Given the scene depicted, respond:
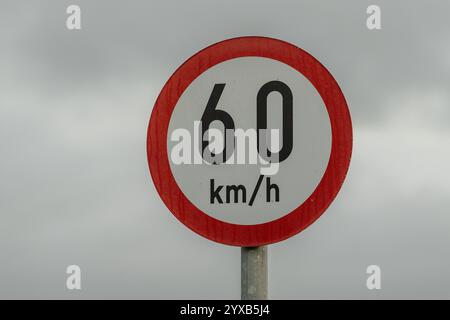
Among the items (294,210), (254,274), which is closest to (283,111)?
(294,210)

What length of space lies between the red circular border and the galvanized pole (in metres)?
0.05

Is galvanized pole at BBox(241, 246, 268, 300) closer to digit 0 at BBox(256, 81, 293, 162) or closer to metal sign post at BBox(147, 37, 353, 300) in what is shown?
metal sign post at BBox(147, 37, 353, 300)

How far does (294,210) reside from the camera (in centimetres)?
271

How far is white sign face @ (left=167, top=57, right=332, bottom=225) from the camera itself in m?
2.70

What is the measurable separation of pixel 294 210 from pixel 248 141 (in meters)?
0.33

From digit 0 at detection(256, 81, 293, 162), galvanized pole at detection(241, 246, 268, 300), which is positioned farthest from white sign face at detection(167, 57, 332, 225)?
galvanized pole at detection(241, 246, 268, 300)

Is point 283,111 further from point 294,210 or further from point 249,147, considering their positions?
point 294,210

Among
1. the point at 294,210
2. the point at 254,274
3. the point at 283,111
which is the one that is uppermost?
the point at 283,111

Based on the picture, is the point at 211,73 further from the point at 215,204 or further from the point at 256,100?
the point at 215,204

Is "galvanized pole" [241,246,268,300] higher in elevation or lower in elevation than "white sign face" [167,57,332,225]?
lower

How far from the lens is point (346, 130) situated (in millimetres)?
2725

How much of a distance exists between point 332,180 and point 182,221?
625 millimetres
